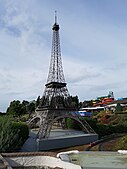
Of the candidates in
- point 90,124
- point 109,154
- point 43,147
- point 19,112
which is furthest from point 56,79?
point 19,112

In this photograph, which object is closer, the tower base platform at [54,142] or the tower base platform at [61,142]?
the tower base platform at [54,142]

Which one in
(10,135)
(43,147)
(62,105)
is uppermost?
(62,105)

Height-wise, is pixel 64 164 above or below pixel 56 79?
below

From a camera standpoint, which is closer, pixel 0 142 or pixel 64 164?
pixel 64 164

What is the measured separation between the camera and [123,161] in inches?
473

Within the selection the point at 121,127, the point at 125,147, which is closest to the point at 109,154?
the point at 125,147

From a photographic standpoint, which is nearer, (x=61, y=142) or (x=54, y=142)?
(x=54, y=142)

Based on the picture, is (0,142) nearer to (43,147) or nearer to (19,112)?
(43,147)

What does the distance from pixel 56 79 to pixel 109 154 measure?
20.4 meters

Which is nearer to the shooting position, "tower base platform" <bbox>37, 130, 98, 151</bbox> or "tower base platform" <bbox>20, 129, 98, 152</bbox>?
"tower base platform" <bbox>20, 129, 98, 152</bbox>

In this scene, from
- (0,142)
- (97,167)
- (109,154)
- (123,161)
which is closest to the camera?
(97,167)

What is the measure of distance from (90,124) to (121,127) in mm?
6088

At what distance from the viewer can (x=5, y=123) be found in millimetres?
17281

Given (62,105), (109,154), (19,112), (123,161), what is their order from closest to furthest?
(123,161) < (109,154) < (62,105) < (19,112)
